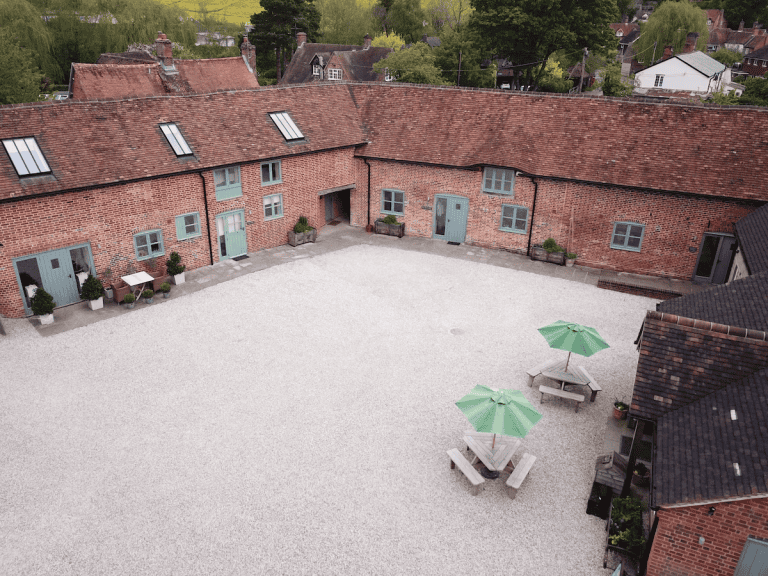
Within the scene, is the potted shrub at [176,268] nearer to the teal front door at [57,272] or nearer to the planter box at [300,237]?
the teal front door at [57,272]

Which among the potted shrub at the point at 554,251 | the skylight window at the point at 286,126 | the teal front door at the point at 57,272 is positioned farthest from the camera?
the skylight window at the point at 286,126

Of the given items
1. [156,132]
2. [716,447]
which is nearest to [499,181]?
[156,132]

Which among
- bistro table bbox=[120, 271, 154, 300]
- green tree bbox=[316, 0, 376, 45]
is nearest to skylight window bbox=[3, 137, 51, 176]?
bistro table bbox=[120, 271, 154, 300]

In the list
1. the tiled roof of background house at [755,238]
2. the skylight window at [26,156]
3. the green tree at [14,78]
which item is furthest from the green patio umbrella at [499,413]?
the green tree at [14,78]

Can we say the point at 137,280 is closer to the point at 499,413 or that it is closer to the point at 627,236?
the point at 499,413

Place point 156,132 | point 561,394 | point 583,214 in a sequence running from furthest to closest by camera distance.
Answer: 1. point 583,214
2. point 156,132
3. point 561,394

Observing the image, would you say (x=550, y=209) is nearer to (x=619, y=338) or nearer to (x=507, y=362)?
(x=619, y=338)

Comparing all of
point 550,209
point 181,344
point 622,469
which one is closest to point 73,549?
point 181,344
